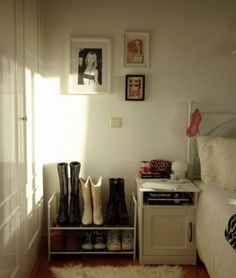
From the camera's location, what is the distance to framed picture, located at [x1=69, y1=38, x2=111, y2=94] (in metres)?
2.67

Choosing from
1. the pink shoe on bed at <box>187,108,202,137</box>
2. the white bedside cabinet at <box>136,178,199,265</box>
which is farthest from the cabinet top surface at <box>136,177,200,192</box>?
the pink shoe on bed at <box>187,108,202,137</box>

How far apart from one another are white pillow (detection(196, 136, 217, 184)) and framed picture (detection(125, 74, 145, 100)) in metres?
0.68

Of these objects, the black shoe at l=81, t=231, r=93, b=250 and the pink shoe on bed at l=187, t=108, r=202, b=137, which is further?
the pink shoe on bed at l=187, t=108, r=202, b=137

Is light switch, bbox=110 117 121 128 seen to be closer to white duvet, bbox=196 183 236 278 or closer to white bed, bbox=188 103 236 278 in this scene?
white bed, bbox=188 103 236 278

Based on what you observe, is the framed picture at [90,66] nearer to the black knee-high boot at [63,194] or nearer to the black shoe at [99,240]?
the black knee-high boot at [63,194]

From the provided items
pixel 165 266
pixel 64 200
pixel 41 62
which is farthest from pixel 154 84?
pixel 165 266

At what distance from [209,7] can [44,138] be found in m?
1.84

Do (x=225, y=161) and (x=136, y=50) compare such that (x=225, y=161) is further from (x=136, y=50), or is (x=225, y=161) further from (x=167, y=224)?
(x=136, y=50)

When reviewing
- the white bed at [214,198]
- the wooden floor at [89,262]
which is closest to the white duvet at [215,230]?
the white bed at [214,198]

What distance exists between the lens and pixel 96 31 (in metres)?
2.69

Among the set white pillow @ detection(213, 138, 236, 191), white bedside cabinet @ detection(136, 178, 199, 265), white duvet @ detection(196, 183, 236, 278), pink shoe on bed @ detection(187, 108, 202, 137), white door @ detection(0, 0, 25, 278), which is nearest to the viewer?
white door @ detection(0, 0, 25, 278)

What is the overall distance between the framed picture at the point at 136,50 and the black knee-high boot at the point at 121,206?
40.3 inches

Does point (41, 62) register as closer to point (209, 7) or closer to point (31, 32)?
point (31, 32)

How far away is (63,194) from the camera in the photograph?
257 centimetres
